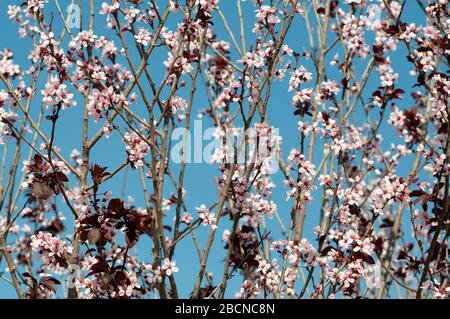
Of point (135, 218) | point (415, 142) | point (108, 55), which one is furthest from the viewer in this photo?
point (415, 142)

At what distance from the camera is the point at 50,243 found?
13.0 ft

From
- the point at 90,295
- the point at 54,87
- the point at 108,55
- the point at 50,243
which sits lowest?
the point at 90,295

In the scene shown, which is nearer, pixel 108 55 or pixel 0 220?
pixel 0 220

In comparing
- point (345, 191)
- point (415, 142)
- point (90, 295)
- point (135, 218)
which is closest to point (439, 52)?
A: point (415, 142)

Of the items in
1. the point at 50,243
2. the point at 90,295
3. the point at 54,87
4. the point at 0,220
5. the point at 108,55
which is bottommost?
the point at 90,295

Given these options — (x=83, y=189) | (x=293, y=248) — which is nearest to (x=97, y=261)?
(x=83, y=189)

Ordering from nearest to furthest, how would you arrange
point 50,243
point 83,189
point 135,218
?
point 135,218 → point 50,243 → point 83,189

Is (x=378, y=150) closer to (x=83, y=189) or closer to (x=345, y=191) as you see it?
(x=345, y=191)

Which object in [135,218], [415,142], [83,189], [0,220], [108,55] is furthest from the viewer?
[415,142]

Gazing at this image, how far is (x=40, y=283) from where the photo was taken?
405 centimetres

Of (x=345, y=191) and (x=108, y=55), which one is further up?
(x=108, y=55)

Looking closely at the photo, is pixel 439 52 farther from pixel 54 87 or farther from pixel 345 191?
pixel 54 87

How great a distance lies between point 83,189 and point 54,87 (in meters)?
0.85

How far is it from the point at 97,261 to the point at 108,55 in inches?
75.9
